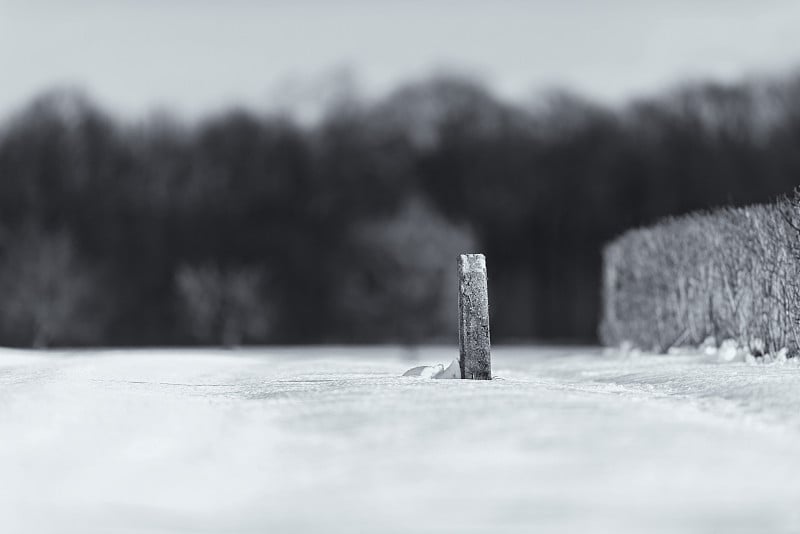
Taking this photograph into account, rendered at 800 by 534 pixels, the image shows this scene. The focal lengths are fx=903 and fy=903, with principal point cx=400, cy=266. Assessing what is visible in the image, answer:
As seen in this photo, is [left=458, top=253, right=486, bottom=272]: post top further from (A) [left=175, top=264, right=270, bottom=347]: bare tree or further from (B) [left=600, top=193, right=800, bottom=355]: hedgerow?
(A) [left=175, top=264, right=270, bottom=347]: bare tree

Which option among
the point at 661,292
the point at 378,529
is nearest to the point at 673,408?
the point at 378,529

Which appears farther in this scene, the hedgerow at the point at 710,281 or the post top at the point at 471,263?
the hedgerow at the point at 710,281

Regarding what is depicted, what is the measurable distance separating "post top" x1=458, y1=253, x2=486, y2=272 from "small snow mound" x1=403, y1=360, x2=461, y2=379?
3.70 ft

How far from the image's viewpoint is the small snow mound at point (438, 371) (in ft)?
32.1

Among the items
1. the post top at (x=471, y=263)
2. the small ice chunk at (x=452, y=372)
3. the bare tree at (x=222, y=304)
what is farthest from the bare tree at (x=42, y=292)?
the post top at (x=471, y=263)

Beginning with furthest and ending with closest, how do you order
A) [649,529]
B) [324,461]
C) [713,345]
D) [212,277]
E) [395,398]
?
1. [212,277]
2. [713,345]
3. [395,398]
4. [324,461]
5. [649,529]

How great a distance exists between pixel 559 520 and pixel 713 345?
10921 mm

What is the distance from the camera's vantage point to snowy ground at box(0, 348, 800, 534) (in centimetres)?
402

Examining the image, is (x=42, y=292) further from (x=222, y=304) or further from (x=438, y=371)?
(x=438, y=371)

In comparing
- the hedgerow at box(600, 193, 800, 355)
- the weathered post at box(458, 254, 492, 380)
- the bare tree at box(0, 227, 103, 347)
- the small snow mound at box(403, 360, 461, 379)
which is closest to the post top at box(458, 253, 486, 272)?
the weathered post at box(458, 254, 492, 380)

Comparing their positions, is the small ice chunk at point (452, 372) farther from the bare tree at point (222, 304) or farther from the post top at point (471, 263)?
the bare tree at point (222, 304)

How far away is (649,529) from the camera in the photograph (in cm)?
380

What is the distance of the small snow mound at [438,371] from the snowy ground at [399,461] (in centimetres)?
232

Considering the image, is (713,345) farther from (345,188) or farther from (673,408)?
(345,188)
